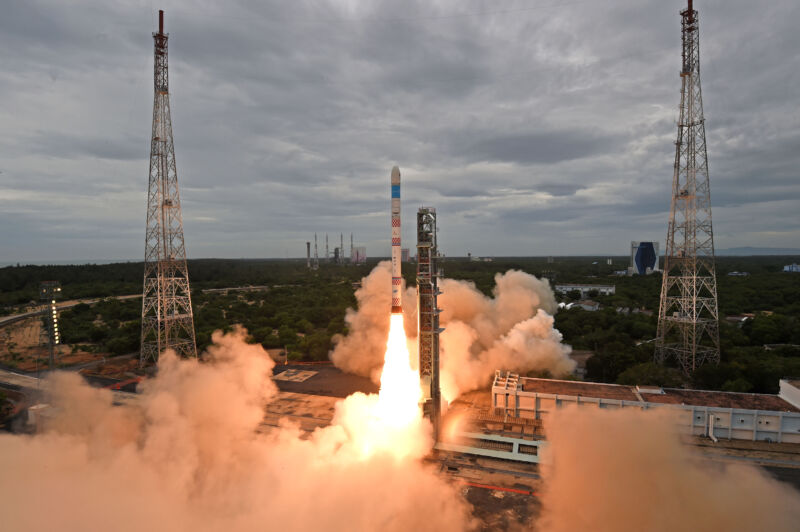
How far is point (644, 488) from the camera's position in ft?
65.5

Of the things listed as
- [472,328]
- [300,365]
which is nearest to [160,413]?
[300,365]

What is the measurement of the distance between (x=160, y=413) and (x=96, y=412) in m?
6.75

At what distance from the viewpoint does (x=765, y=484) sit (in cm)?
2139

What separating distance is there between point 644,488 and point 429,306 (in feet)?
48.7

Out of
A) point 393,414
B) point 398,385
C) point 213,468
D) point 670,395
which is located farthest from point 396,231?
point 670,395

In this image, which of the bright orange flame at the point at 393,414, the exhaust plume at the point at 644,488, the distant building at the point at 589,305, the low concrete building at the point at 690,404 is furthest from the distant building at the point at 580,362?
the distant building at the point at 589,305

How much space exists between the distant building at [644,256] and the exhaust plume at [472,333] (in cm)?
13391

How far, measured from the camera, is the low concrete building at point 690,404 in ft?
98.5

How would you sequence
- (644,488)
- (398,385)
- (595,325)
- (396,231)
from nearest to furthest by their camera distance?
(644,488)
(396,231)
(398,385)
(595,325)

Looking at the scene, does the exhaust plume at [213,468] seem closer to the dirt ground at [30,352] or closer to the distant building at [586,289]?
the dirt ground at [30,352]

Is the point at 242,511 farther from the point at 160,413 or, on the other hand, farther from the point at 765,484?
the point at 765,484

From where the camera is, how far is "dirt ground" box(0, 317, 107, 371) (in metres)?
50.4

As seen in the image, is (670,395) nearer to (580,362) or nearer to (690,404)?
(690,404)

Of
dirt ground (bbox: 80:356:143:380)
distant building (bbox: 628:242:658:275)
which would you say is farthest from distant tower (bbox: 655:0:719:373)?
distant building (bbox: 628:242:658:275)
